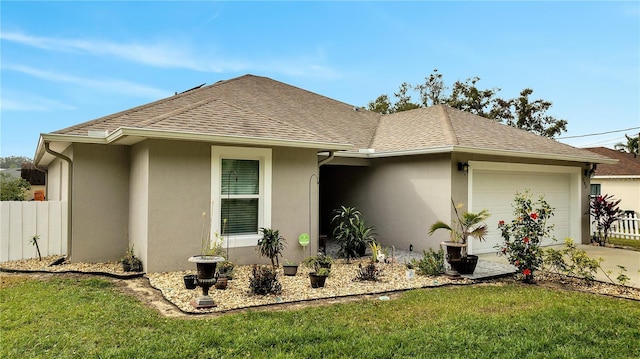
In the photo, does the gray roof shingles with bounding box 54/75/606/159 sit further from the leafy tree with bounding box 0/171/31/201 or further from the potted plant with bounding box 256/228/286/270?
the leafy tree with bounding box 0/171/31/201

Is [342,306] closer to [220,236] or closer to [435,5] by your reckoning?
[220,236]

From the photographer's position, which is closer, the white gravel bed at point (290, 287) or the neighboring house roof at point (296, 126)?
the white gravel bed at point (290, 287)

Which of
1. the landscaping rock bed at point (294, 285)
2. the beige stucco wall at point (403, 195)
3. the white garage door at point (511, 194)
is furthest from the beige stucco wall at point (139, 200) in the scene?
the white garage door at point (511, 194)

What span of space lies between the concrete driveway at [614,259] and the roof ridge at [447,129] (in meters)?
3.15

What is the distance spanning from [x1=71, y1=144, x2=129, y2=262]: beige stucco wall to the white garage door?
8.67 m

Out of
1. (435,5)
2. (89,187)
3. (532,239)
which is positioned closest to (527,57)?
(435,5)

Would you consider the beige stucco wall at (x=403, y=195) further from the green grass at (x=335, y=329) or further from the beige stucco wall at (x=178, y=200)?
the green grass at (x=335, y=329)

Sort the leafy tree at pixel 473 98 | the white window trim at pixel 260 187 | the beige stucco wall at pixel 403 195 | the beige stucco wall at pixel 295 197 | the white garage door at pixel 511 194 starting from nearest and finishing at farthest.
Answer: the white window trim at pixel 260 187
the beige stucco wall at pixel 295 197
the beige stucco wall at pixel 403 195
the white garage door at pixel 511 194
the leafy tree at pixel 473 98

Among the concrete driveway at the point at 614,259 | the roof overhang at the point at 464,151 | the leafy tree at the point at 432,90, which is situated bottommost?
the concrete driveway at the point at 614,259

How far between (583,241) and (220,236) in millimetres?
11956

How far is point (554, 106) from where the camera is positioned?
29672 mm

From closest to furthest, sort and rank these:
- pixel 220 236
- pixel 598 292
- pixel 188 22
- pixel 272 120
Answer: pixel 598 292, pixel 220 236, pixel 272 120, pixel 188 22

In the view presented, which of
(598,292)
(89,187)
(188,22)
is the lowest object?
(598,292)

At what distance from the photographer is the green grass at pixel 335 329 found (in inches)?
162
